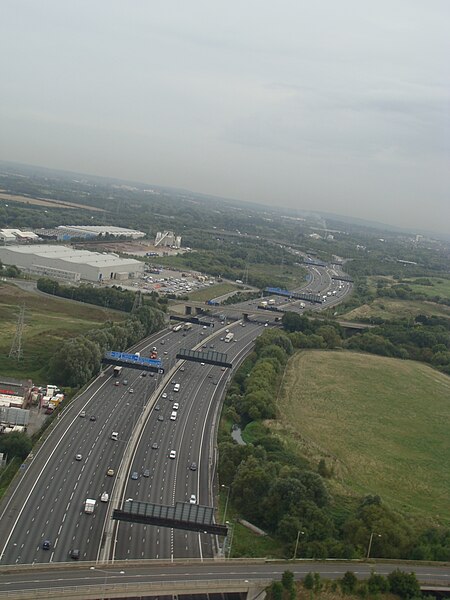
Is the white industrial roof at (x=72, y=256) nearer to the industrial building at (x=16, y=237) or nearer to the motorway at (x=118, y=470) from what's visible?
the industrial building at (x=16, y=237)

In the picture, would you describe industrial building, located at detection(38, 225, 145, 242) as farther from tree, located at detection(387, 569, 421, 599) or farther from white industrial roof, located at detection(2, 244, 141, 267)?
tree, located at detection(387, 569, 421, 599)

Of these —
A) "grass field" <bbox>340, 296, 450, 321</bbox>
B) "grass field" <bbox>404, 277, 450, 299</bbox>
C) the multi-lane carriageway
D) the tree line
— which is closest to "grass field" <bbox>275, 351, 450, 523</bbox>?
the multi-lane carriageway

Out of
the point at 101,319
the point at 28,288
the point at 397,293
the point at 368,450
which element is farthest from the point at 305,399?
the point at 397,293

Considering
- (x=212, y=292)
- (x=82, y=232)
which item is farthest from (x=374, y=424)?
(x=82, y=232)

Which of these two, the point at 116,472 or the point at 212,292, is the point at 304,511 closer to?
the point at 116,472

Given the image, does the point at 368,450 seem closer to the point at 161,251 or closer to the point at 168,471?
the point at 168,471

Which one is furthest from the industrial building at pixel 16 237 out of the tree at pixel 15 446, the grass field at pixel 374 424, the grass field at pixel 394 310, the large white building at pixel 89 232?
the tree at pixel 15 446
